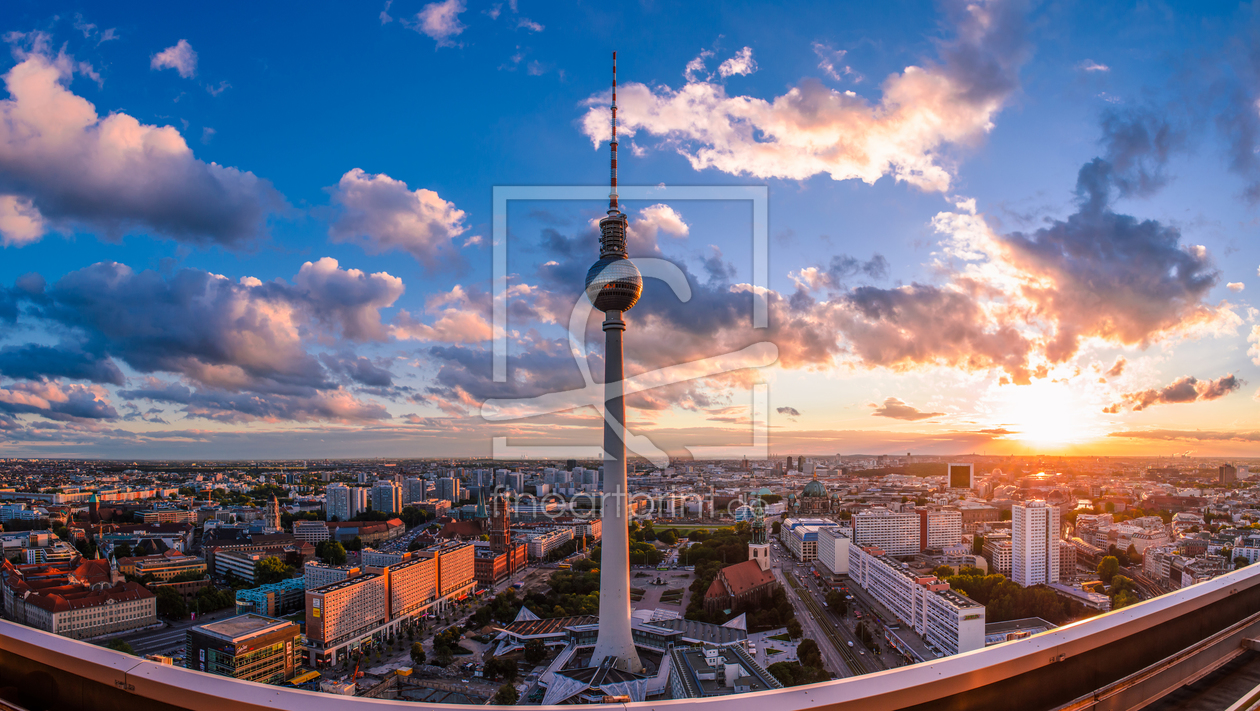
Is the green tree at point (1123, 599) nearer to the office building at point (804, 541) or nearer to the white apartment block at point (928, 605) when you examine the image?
the white apartment block at point (928, 605)

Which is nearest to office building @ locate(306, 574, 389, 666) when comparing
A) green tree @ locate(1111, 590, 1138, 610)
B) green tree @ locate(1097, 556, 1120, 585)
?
green tree @ locate(1111, 590, 1138, 610)

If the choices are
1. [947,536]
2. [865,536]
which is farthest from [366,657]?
[947,536]

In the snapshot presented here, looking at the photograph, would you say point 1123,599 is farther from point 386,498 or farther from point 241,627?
point 386,498

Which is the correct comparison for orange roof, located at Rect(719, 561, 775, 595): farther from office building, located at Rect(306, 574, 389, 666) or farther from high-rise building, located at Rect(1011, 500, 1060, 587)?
office building, located at Rect(306, 574, 389, 666)

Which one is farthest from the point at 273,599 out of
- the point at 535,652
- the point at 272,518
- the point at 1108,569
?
the point at 1108,569

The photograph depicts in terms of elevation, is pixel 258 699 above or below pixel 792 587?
above

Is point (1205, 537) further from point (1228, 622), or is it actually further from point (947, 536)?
point (1228, 622)
